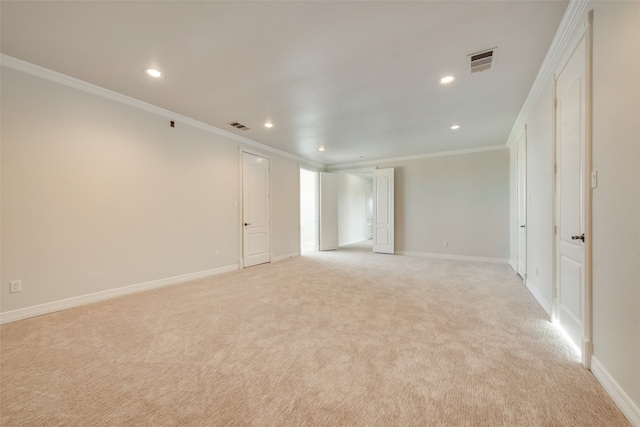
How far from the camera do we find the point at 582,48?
6.24ft

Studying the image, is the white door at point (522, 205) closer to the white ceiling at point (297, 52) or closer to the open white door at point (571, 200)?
the white ceiling at point (297, 52)

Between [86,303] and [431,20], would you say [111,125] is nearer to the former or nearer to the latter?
[86,303]

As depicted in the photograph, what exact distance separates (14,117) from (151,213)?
1.63 m

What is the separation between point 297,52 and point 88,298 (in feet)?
12.0

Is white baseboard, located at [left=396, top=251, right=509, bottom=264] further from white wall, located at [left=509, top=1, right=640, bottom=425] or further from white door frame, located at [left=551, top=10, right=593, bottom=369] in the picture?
white wall, located at [left=509, top=1, right=640, bottom=425]

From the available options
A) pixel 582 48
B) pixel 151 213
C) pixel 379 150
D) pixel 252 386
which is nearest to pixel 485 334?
pixel 252 386

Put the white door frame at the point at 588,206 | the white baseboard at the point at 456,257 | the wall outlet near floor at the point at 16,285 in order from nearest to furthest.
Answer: the white door frame at the point at 588,206 < the wall outlet near floor at the point at 16,285 < the white baseboard at the point at 456,257

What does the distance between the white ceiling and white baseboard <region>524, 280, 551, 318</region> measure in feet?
8.03

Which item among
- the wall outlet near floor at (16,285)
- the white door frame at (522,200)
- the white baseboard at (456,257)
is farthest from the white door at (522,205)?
the wall outlet near floor at (16,285)

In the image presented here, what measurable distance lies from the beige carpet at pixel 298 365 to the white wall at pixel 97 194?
466 millimetres

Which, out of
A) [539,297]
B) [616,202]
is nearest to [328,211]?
[539,297]

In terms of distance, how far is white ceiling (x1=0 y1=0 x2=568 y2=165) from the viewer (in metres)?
2.00

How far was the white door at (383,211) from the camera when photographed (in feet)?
22.8

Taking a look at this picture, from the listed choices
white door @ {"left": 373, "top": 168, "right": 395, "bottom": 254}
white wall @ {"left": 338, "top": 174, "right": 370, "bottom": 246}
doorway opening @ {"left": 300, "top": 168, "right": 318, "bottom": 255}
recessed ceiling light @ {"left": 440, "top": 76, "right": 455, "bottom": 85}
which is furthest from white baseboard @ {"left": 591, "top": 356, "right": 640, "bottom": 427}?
doorway opening @ {"left": 300, "top": 168, "right": 318, "bottom": 255}
